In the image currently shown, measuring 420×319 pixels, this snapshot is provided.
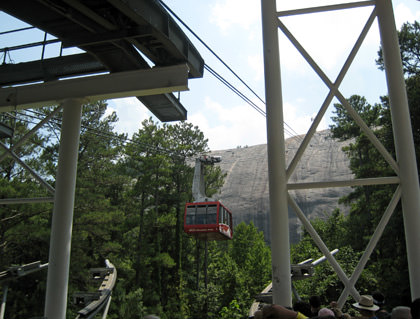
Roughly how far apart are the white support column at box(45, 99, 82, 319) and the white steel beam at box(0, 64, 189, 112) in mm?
257

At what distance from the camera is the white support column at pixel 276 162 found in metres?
4.03

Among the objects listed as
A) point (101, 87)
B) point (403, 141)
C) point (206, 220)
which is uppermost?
point (101, 87)

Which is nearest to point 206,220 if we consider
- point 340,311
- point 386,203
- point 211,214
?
point 211,214

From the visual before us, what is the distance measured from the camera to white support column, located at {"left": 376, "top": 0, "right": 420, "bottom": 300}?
13.0ft

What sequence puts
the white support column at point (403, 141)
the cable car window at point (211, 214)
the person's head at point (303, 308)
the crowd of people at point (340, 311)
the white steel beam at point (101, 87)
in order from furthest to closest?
the cable car window at point (211, 214), the white steel beam at point (101, 87), the white support column at point (403, 141), the person's head at point (303, 308), the crowd of people at point (340, 311)

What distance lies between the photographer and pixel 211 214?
22672mm

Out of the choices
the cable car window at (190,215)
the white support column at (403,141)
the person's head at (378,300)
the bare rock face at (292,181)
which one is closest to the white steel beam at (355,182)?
the white support column at (403,141)

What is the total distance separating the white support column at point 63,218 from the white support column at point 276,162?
13.6ft

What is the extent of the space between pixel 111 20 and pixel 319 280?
26157 mm

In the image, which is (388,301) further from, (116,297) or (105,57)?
(105,57)

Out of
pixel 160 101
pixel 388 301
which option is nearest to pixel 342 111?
pixel 388 301

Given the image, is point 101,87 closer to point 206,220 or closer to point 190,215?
point 206,220

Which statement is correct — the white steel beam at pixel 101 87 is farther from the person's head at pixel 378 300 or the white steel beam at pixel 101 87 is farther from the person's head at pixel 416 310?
the person's head at pixel 416 310

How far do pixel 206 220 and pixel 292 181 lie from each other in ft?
118
